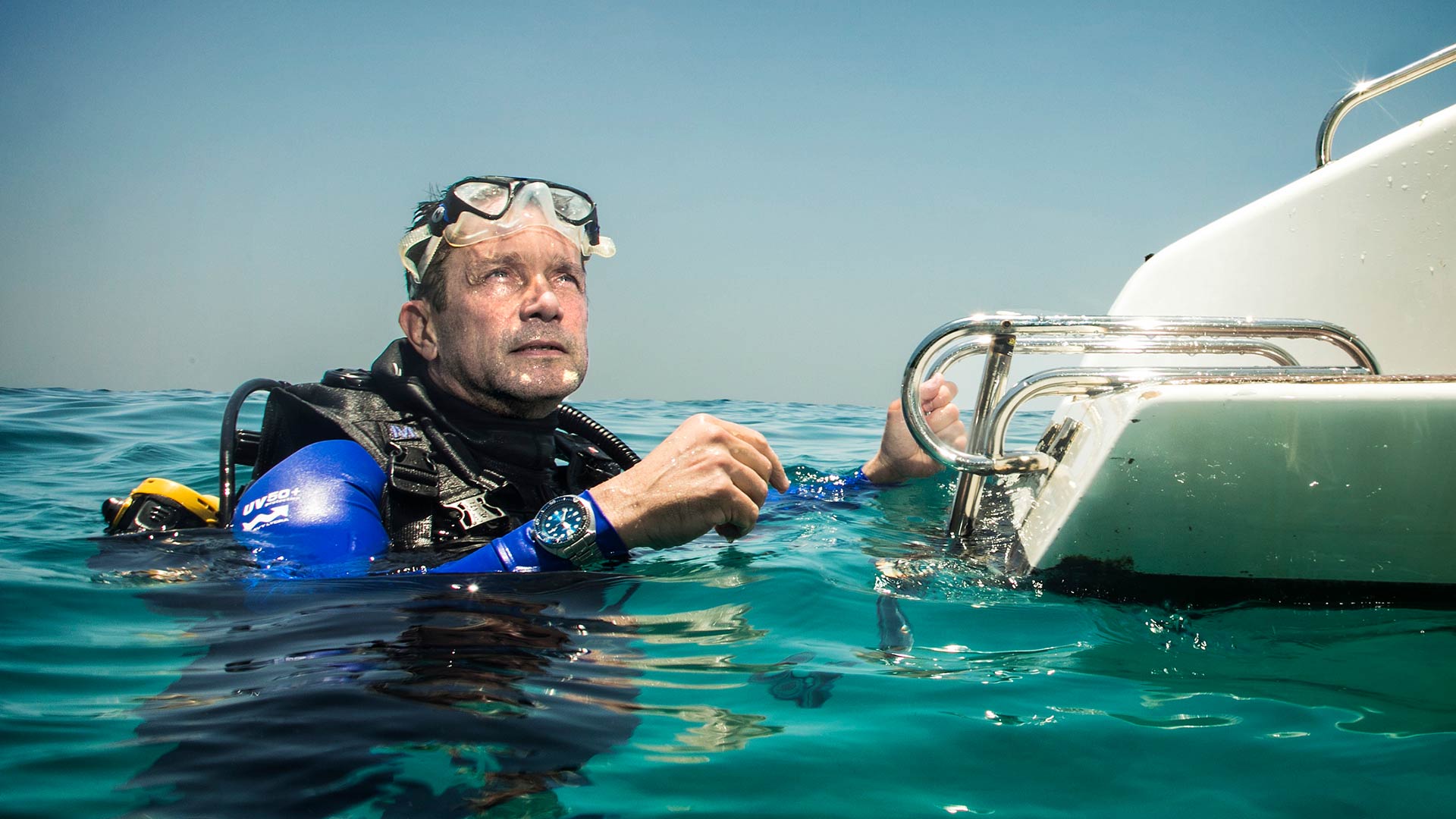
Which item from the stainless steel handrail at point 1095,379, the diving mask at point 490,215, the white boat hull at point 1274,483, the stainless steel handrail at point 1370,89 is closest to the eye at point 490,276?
the diving mask at point 490,215

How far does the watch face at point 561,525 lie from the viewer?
224cm

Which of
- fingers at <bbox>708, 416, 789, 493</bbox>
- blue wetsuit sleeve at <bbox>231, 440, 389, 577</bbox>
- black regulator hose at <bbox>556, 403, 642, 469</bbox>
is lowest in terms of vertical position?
blue wetsuit sleeve at <bbox>231, 440, 389, 577</bbox>

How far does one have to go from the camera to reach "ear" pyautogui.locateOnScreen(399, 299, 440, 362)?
318cm

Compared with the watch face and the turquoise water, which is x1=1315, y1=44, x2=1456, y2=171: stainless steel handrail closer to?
the turquoise water

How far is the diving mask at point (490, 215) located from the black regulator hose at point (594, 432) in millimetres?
624

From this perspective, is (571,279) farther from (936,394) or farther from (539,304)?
(936,394)

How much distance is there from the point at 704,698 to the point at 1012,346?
1.13 meters

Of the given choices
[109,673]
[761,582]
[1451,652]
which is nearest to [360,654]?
[109,673]

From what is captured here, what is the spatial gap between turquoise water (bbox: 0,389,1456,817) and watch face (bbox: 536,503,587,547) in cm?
13

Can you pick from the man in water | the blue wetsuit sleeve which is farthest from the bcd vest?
the blue wetsuit sleeve

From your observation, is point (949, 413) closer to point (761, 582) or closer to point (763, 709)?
point (761, 582)

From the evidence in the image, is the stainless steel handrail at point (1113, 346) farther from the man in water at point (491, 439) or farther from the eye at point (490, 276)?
the eye at point (490, 276)

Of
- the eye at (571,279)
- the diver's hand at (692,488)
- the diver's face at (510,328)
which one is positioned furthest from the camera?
the eye at (571,279)

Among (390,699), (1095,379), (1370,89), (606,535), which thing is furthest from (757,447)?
(1370,89)
